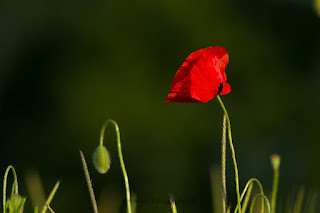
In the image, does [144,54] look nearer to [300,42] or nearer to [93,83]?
[93,83]

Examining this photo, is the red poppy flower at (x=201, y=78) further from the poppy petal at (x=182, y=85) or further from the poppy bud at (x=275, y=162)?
the poppy bud at (x=275, y=162)

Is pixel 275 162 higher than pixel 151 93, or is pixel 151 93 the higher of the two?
pixel 275 162

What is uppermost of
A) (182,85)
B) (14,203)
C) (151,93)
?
(182,85)

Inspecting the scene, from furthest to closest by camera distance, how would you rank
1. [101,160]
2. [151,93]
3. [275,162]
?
[151,93] < [101,160] < [275,162]

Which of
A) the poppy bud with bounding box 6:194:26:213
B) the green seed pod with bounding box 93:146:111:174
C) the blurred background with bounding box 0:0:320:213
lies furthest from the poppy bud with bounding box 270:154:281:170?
the blurred background with bounding box 0:0:320:213

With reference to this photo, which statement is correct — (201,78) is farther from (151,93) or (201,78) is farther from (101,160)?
(151,93)

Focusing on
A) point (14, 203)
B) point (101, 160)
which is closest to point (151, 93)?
point (101, 160)

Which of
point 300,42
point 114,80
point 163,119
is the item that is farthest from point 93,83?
point 300,42

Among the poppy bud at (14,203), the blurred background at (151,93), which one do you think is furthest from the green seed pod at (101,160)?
the blurred background at (151,93)
